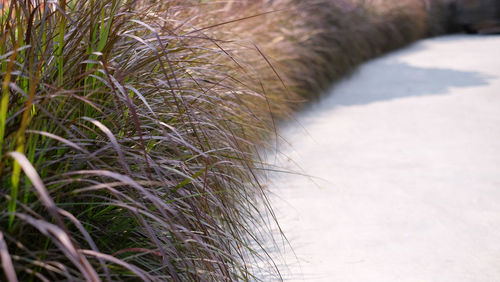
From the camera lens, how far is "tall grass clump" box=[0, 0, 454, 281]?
127cm

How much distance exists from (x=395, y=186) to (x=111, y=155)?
218cm

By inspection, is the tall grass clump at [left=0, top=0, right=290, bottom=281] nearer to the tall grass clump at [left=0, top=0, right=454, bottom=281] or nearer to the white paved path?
the tall grass clump at [left=0, top=0, right=454, bottom=281]

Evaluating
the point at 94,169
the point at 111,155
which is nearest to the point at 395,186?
the point at 111,155

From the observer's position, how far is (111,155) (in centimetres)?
163

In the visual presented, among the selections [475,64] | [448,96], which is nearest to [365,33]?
[475,64]

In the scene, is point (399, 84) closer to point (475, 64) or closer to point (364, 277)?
point (475, 64)

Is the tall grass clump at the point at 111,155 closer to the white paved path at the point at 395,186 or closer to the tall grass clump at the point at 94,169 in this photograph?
the tall grass clump at the point at 94,169

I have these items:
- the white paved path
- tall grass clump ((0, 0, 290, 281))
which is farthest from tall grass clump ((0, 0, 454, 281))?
the white paved path

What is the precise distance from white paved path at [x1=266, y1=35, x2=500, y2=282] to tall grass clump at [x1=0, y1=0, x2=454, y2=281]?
1.68 feet

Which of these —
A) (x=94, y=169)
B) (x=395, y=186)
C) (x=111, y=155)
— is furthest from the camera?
(x=395, y=186)

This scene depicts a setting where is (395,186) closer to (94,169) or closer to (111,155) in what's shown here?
(111,155)

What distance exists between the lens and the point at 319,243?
8.77ft

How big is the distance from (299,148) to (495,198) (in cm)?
138

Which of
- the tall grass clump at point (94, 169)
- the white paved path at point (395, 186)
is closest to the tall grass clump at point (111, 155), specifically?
the tall grass clump at point (94, 169)
